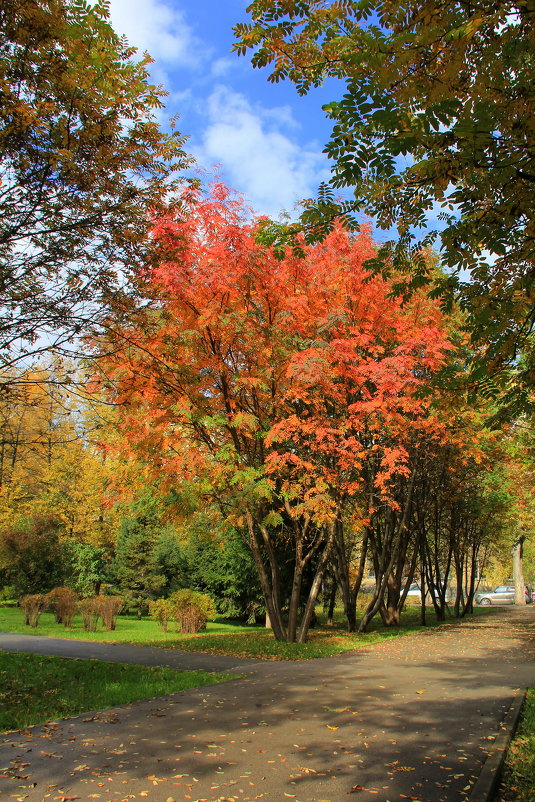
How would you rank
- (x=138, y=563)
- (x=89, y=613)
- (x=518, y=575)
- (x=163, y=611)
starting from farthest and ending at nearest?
(x=518, y=575), (x=138, y=563), (x=163, y=611), (x=89, y=613)

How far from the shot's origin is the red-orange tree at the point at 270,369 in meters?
10.8

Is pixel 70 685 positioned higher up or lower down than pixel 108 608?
lower down

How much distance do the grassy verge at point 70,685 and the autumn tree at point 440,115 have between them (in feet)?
19.5

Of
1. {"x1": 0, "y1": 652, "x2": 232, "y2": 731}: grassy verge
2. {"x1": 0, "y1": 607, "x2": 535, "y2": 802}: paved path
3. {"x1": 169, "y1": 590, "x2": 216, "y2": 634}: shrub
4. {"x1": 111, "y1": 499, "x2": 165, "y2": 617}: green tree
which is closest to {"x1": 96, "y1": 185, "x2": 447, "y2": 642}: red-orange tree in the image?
{"x1": 169, "y1": 590, "x2": 216, "y2": 634}: shrub

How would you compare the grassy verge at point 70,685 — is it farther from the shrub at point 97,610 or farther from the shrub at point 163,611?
the shrub at point 163,611

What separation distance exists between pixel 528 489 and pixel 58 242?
53.0 feet

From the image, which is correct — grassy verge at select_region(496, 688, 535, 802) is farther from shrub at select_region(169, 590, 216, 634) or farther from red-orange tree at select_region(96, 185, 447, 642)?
shrub at select_region(169, 590, 216, 634)

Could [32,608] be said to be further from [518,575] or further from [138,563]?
[518,575]

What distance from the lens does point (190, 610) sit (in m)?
16.3

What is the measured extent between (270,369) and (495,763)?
788 cm

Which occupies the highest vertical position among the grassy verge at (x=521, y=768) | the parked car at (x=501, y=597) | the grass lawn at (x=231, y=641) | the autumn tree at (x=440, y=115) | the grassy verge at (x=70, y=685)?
the autumn tree at (x=440, y=115)

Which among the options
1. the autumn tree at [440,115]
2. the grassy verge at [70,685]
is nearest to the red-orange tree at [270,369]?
the grassy verge at [70,685]

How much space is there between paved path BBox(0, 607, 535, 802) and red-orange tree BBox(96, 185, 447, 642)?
171 inches

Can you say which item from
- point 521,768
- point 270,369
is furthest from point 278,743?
point 270,369
